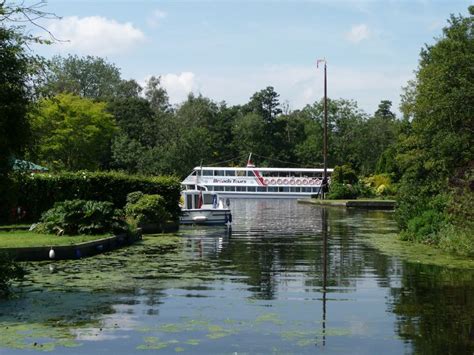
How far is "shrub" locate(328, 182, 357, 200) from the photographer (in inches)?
2766

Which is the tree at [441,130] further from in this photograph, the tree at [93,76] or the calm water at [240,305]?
the tree at [93,76]

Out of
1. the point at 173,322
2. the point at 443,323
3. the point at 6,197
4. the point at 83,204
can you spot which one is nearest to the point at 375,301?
the point at 443,323

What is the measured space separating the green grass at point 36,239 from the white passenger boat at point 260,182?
66.8m

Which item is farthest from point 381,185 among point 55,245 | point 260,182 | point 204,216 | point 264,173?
point 55,245

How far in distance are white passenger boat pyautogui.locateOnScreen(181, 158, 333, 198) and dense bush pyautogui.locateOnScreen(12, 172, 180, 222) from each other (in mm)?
55563

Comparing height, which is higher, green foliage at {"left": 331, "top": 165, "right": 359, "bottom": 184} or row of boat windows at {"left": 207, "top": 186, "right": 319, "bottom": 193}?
green foliage at {"left": 331, "top": 165, "right": 359, "bottom": 184}

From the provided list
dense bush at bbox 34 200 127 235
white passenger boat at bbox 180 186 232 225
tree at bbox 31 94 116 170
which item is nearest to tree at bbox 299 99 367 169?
tree at bbox 31 94 116 170

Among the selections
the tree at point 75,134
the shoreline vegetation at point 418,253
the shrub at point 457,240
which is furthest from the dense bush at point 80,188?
the tree at point 75,134

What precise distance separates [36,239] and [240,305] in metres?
11.5

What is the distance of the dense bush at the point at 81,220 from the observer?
81.7ft

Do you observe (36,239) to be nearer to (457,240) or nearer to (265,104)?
(457,240)

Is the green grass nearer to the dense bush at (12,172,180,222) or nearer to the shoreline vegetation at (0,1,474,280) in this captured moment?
the shoreline vegetation at (0,1,474,280)

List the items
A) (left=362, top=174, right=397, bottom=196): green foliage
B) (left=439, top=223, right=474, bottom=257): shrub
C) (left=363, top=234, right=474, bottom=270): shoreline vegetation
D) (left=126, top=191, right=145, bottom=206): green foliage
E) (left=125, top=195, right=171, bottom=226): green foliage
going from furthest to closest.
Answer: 1. (left=362, top=174, right=397, bottom=196): green foliage
2. (left=126, top=191, right=145, bottom=206): green foliage
3. (left=125, top=195, right=171, bottom=226): green foliage
4. (left=439, top=223, right=474, bottom=257): shrub
5. (left=363, top=234, right=474, bottom=270): shoreline vegetation

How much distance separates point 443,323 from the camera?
1199cm
